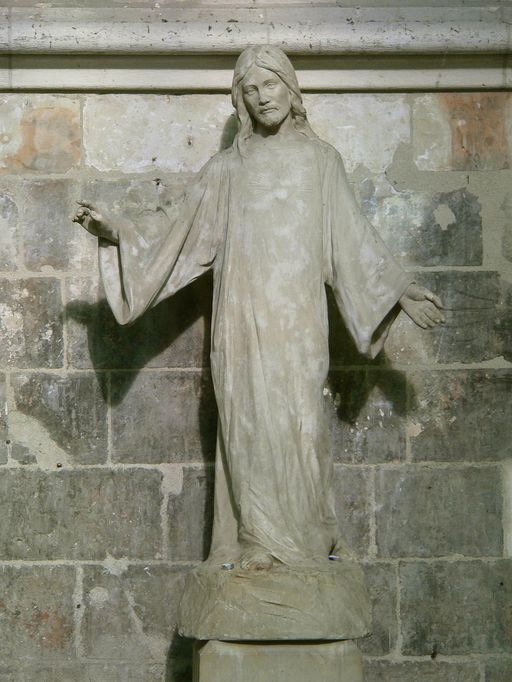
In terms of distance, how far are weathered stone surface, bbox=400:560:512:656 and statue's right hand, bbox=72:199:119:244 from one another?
5.44ft

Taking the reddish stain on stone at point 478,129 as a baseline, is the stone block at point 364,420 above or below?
below

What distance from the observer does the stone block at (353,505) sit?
582 centimetres

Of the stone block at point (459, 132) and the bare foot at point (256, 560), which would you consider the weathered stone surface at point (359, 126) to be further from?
the bare foot at point (256, 560)

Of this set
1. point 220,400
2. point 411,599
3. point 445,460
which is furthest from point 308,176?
point 411,599

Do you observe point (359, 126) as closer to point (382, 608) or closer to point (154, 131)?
point (154, 131)

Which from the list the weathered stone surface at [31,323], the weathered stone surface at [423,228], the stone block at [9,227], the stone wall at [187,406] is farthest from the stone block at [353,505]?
the stone block at [9,227]

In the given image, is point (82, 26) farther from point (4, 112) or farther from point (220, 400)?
point (220, 400)

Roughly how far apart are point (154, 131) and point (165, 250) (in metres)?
0.68

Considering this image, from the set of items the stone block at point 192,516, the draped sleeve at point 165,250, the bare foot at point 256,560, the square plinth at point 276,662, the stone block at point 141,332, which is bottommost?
the square plinth at point 276,662

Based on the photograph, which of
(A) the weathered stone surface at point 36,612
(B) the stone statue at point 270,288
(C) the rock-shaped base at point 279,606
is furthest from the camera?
(A) the weathered stone surface at point 36,612

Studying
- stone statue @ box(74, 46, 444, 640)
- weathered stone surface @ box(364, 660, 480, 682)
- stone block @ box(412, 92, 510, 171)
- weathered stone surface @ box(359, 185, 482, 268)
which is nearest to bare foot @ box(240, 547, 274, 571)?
stone statue @ box(74, 46, 444, 640)

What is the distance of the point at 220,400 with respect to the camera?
17.6 ft

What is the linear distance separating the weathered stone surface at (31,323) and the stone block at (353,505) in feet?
3.82

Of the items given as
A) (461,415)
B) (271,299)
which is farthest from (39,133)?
(461,415)
